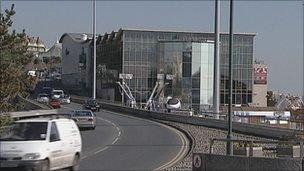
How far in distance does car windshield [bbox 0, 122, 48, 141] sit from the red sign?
9486cm

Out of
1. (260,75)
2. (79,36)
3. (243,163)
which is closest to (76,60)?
(79,36)

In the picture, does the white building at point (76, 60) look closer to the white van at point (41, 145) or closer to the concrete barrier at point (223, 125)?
the concrete barrier at point (223, 125)

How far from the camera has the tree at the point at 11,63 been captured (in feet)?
90.7

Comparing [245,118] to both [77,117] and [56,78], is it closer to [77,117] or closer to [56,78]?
[77,117]

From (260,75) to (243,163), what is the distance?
311ft

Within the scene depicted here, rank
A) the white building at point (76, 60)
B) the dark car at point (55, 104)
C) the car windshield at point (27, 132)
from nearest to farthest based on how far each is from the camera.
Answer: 1. the car windshield at point (27, 132)
2. the dark car at point (55, 104)
3. the white building at point (76, 60)

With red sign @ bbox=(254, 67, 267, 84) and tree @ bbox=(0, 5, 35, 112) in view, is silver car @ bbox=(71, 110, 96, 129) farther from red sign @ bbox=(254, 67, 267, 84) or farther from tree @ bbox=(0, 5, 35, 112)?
red sign @ bbox=(254, 67, 267, 84)

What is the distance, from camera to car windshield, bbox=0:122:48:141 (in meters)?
17.0

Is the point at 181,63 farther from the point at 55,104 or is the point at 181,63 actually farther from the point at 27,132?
the point at 27,132

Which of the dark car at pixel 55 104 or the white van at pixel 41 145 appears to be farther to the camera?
the dark car at pixel 55 104

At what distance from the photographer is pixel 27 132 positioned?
56.7ft

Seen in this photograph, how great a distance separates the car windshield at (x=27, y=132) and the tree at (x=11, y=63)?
10277mm

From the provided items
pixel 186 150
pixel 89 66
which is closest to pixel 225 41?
pixel 89 66

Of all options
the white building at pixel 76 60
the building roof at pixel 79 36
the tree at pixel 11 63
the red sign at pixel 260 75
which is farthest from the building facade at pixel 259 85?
the tree at pixel 11 63
